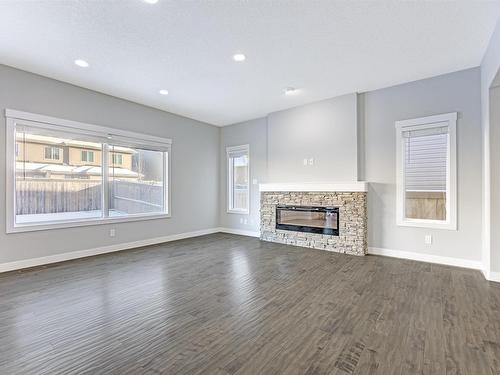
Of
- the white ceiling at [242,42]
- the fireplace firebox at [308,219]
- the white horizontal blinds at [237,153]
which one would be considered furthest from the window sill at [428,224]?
the white horizontal blinds at [237,153]

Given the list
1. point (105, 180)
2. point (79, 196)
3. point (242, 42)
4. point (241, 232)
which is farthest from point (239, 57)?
point (241, 232)

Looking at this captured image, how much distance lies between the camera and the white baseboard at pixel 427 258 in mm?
3842

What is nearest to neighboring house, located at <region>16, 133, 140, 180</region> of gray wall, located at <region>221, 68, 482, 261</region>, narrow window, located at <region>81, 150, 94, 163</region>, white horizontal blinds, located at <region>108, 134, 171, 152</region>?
narrow window, located at <region>81, 150, 94, 163</region>

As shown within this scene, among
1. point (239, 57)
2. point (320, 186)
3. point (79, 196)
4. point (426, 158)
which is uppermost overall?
point (239, 57)

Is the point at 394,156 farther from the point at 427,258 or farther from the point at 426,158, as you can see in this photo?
the point at 427,258

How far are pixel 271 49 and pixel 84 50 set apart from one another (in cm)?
238

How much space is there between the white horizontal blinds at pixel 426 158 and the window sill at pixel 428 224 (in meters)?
0.52

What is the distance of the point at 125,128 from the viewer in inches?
203

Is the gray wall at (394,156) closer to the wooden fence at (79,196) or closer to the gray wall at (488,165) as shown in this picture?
the gray wall at (488,165)

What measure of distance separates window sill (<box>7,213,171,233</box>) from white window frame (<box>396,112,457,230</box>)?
4.76 m

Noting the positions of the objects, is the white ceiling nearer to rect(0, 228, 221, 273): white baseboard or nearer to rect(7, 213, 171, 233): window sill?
rect(7, 213, 171, 233): window sill

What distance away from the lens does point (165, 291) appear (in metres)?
3.01

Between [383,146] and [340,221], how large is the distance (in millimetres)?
1557

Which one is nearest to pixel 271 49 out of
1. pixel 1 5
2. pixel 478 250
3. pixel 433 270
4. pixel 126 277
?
pixel 1 5
